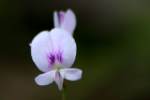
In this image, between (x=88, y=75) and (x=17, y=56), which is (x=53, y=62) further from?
(x=17, y=56)

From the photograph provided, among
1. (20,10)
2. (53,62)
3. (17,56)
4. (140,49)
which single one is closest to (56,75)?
(53,62)

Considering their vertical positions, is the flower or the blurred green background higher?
the flower

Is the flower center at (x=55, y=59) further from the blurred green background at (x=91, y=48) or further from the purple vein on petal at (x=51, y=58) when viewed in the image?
the blurred green background at (x=91, y=48)

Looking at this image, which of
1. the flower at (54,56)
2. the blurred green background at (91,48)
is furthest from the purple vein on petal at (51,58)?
the blurred green background at (91,48)

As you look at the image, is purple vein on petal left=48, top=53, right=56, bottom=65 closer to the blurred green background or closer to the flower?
the flower

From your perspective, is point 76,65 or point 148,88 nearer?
point 148,88

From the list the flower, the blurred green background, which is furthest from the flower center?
the blurred green background

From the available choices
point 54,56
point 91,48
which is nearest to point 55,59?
point 54,56
